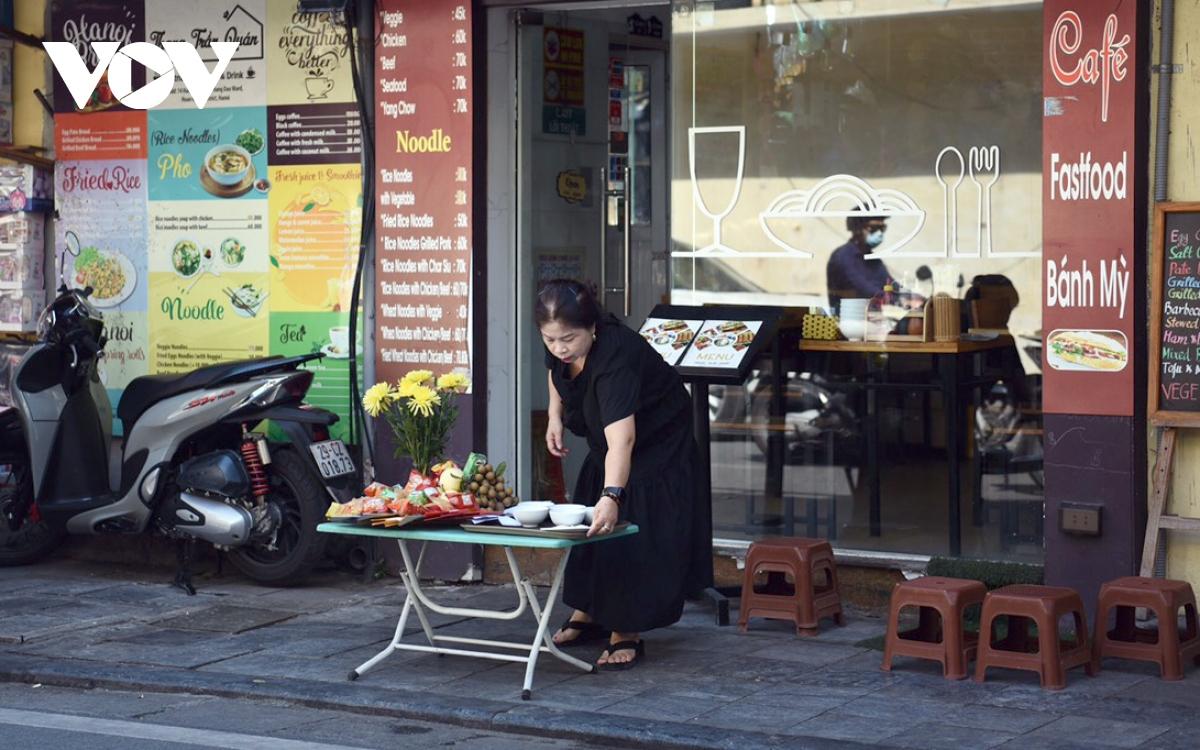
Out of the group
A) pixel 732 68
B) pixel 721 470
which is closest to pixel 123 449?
pixel 721 470

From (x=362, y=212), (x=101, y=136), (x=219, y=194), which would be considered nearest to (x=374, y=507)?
(x=362, y=212)

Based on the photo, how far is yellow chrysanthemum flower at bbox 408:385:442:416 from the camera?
7.66 m

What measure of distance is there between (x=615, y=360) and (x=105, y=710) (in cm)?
244

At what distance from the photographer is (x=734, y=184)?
922 cm

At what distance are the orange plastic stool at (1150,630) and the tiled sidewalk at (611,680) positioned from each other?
9 centimetres

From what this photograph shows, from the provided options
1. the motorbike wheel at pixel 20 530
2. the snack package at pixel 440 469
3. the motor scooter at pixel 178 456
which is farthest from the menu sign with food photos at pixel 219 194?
the snack package at pixel 440 469

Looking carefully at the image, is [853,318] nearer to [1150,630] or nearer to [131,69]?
[1150,630]

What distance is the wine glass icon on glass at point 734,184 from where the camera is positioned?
30.2 ft

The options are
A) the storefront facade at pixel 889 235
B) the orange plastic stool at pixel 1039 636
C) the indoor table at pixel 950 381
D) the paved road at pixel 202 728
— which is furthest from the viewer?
the indoor table at pixel 950 381

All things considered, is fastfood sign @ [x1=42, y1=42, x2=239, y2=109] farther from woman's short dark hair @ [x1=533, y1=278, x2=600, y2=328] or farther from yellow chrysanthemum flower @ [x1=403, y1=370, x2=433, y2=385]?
woman's short dark hair @ [x1=533, y1=278, x2=600, y2=328]

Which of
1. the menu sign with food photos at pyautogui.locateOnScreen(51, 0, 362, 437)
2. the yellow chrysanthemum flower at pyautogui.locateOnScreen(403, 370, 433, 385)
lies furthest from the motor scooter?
the yellow chrysanthemum flower at pyautogui.locateOnScreen(403, 370, 433, 385)

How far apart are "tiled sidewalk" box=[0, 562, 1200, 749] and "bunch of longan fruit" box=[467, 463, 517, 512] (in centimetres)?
71

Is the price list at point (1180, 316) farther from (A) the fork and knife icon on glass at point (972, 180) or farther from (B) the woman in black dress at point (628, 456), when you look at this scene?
(B) the woman in black dress at point (628, 456)

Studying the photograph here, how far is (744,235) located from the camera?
362 inches
